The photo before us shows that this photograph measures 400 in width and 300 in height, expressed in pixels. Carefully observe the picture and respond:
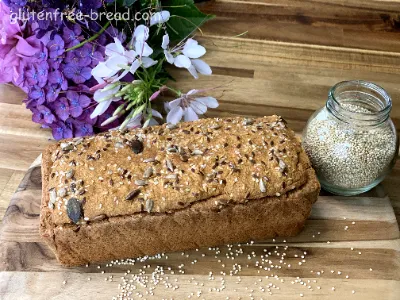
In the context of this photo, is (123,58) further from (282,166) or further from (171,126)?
(282,166)

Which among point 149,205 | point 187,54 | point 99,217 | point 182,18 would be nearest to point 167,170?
point 149,205

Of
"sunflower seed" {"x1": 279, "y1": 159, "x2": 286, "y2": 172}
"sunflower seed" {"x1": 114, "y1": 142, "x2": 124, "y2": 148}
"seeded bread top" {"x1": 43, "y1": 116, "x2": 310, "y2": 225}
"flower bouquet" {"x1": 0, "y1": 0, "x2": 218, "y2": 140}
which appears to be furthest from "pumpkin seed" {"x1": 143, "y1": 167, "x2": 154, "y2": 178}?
"sunflower seed" {"x1": 279, "y1": 159, "x2": 286, "y2": 172}

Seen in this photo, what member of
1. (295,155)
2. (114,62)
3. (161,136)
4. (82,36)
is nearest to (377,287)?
(295,155)

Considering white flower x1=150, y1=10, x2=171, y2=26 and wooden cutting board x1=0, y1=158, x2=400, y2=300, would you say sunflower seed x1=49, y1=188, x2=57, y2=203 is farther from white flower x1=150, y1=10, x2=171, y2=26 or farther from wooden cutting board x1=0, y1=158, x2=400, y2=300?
white flower x1=150, y1=10, x2=171, y2=26

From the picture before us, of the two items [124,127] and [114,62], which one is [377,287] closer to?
[124,127]

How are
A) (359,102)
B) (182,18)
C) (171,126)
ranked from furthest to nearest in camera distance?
1. (182,18)
2. (359,102)
3. (171,126)

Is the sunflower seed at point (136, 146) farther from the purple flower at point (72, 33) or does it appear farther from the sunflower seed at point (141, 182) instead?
the purple flower at point (72, 33)
